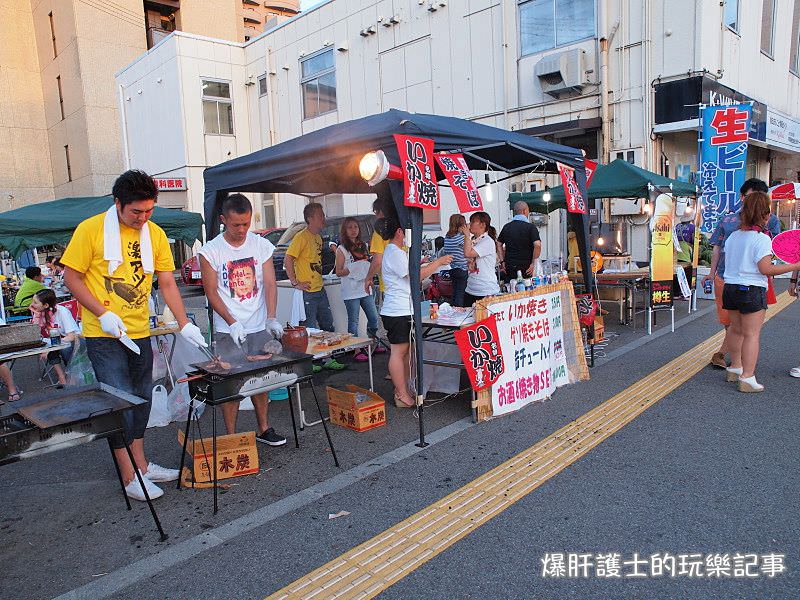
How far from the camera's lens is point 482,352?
4.72 meters

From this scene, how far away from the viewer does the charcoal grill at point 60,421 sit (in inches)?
98.7

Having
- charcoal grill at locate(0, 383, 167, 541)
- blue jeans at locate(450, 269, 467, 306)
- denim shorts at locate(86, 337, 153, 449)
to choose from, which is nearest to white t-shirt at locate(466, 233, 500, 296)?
blue jeans at locate(450, 269, 467, 306)

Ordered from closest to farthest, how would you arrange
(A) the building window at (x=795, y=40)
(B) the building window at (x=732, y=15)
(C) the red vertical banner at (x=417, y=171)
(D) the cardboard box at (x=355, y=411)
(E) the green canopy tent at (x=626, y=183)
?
(C) the red vertical banner at (x=417, y=171)
(D) the cardboard box at (x=355, y=411)
(E) the green canopy tent at (x=626, y=183)
(B) the building window at (x=732, y=15)
(A) the building window at (x=795, y=40)

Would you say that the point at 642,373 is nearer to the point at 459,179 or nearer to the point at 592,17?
the point at 459,179

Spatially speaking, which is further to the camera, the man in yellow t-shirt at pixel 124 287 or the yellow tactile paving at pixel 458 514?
the man in yellow t-shirt at pixel 124 287

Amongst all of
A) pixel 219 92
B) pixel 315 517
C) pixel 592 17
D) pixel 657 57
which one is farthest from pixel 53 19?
pixel 315 517

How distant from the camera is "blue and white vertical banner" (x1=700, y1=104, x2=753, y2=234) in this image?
10.9 meters

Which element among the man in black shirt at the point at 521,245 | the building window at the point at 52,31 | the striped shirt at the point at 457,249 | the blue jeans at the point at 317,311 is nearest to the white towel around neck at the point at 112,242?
the blue jeans at the point at 317,311

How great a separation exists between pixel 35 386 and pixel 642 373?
7.58 metres

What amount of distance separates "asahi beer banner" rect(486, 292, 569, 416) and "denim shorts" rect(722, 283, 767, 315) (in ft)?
5.17

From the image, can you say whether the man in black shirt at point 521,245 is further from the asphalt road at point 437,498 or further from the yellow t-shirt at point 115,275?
the yellow t-shirt at point 115,275

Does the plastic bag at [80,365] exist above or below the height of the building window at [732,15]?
below

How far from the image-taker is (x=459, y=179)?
15.9 feet

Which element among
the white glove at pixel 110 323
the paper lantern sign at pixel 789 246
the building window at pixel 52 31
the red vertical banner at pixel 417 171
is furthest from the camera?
the building window at pixel 52 31
